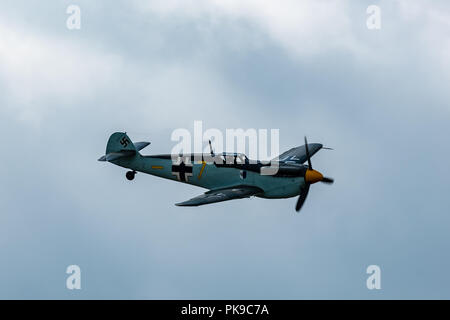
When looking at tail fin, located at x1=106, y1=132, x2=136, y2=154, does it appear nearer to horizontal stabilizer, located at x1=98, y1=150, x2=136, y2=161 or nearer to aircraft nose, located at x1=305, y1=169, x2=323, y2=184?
horizontal stabilizer, located at x1=98, y1=150, x2=136, y2=161

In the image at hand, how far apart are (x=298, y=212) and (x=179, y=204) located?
15.5 ft

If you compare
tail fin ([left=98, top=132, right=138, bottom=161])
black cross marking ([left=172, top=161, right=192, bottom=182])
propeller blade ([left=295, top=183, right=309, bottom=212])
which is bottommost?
propeller blade ([left=295, top=183, right=309, bottom=212])

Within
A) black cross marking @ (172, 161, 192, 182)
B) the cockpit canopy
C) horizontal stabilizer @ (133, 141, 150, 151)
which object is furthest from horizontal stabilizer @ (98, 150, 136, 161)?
the cockpit canopy

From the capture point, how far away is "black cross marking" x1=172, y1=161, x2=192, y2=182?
133ft

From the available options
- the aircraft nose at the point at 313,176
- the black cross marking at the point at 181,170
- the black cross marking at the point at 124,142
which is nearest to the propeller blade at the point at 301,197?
the aircraft nose at the point at 313,176

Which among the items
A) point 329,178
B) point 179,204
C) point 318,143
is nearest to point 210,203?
point 179,204

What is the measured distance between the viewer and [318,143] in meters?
45.0

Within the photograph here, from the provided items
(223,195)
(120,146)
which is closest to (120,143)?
(120,146)

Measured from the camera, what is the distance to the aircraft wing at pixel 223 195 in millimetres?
37000

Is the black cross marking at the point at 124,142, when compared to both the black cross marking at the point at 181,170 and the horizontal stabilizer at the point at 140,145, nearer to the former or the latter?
the horizontal stabilizer at the point at 140,145

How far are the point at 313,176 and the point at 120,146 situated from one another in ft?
28.6

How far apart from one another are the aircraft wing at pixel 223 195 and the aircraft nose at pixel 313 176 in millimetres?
2073

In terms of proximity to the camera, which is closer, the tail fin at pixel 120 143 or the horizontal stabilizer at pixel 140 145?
the tail fin at pixel 120 143

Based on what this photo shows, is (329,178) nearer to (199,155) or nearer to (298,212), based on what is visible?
(298,212)
